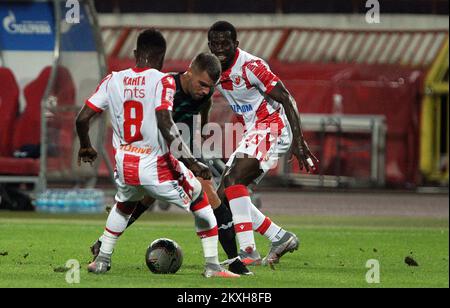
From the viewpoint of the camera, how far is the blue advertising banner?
787 inches

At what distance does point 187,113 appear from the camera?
11031 mm

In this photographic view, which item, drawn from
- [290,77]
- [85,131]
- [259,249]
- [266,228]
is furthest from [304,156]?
[290,77]

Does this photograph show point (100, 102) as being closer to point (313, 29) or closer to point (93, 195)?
point (93, 195)

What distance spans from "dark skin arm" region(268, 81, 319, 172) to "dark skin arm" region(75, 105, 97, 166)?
1.89 meters

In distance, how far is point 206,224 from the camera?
10.2m

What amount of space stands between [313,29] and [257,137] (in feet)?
61.9

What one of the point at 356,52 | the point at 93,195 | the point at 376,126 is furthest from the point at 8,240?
the point at 356,52

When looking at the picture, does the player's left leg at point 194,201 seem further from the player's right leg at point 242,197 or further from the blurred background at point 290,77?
the blurred background at point 290,77

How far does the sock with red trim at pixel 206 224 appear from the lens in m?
10.2

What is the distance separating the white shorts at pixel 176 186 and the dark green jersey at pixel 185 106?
0.86m

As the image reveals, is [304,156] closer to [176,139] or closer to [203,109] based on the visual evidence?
[203,109]

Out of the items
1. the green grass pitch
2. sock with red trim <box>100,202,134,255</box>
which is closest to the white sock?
sock with red trim <box>100,202,134,255</box>
